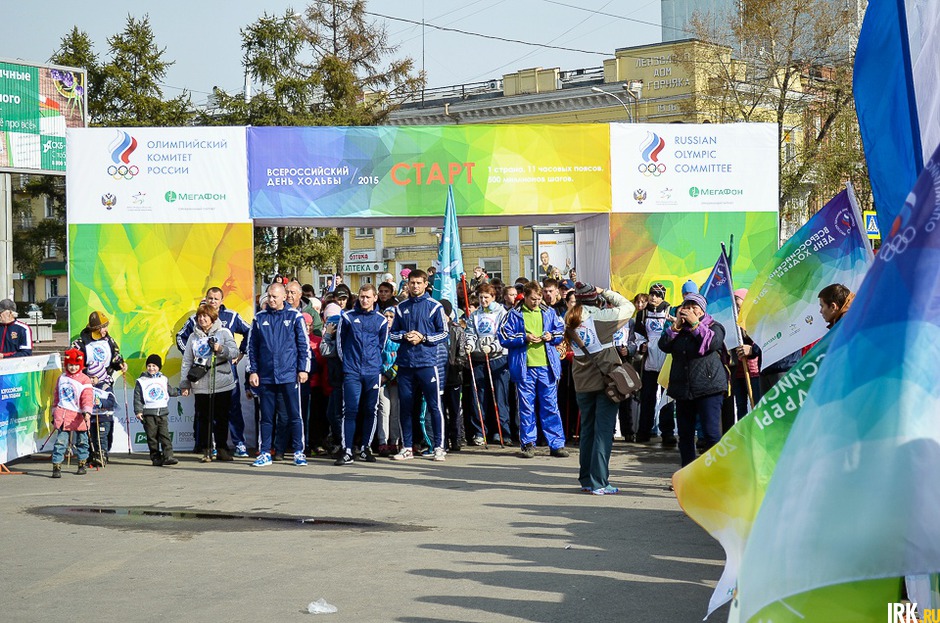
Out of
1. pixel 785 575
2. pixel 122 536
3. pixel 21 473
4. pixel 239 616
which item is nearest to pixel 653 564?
pixel 239 616

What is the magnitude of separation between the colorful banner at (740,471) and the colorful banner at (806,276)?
4.85 m

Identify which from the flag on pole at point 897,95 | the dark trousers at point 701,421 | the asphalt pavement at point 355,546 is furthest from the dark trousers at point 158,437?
the flag on pole at point 897,95

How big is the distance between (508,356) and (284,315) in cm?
289

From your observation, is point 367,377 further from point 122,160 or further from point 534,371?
point 122,160

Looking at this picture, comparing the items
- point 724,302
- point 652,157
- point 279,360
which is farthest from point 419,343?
point 652,157

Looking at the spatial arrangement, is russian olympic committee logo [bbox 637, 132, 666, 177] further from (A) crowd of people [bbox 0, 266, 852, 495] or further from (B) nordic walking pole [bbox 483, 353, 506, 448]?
(B) nordic walking pole [bbox 483, 353, 506, 448]

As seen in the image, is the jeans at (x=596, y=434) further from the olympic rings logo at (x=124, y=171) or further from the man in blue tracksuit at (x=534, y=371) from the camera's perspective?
the olympic rings logo at (x=124, y=171)

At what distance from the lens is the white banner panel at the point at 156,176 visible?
14.6 metres

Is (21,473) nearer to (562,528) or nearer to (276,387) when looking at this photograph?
(276,387)

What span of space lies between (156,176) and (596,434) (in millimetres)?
7118

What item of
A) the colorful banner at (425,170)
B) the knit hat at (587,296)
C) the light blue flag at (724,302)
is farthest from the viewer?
the colorful banner at (425,170)

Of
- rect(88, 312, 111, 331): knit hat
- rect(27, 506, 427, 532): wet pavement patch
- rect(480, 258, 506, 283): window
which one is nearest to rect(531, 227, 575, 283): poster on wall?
rect(88, 312, 111, 331): knit hat

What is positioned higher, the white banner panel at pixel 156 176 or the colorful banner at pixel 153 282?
the white banner panel at pixel 156 176

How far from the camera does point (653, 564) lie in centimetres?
761
